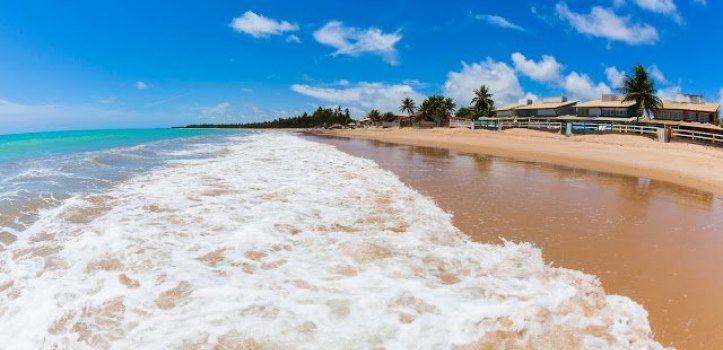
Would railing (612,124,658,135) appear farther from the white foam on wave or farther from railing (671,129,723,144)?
the white foam on wave

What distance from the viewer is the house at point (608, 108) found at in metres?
47.9

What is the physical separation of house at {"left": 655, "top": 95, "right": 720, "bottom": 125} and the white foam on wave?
4874 cm

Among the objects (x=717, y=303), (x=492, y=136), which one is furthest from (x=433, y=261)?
(x=492, y=136)

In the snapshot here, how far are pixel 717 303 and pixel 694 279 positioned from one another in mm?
807

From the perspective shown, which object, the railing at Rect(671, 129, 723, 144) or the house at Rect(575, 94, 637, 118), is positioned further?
the house at Rect(575, 94, 637, 118)

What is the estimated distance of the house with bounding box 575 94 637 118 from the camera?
4788 cm

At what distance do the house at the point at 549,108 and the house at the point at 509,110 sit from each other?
78 centimetres

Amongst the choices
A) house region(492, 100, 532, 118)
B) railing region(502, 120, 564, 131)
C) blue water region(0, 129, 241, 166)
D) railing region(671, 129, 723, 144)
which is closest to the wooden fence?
railing region(671, 129, 723, 144)

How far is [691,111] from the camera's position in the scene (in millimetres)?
43281

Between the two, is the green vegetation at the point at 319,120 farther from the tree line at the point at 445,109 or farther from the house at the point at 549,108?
the house at the point at 549,108

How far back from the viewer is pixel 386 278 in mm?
5324

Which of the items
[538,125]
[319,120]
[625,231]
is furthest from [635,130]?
[319,120]

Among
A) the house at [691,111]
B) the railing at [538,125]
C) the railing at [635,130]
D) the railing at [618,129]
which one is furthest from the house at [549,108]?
the railing at [635,130]

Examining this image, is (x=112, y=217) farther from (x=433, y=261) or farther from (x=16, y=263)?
(x=433, y=261)
